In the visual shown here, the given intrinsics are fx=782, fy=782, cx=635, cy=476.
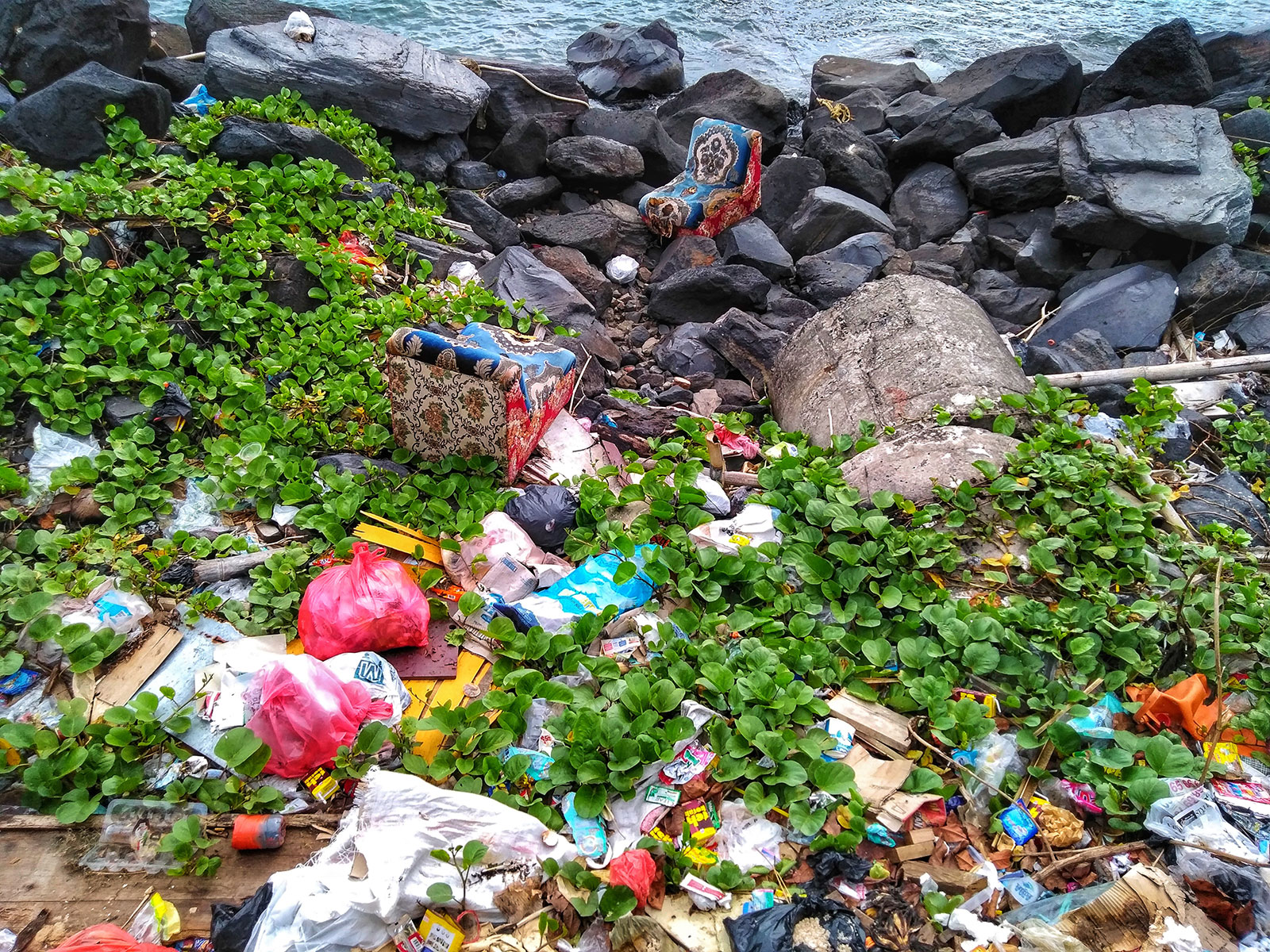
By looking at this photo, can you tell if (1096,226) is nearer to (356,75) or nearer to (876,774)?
(876,774)

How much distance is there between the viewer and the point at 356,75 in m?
6.45

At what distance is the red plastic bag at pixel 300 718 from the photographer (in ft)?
8.14

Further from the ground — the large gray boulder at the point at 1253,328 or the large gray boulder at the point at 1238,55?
the large gray boulder at the point at 1238,55

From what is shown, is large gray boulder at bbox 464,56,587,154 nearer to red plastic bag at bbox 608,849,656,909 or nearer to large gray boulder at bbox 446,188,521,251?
large gray boulder at bbox 446,188,521,251

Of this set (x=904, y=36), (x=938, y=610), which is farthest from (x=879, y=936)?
(x=904, y=36)

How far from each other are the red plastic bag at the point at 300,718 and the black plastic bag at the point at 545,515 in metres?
1.19

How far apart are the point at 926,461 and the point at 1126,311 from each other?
11.1 ft

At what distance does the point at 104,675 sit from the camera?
9.29 ft

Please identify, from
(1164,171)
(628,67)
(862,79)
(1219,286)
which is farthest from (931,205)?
(628,67)

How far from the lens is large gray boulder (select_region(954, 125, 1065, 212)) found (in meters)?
6.81

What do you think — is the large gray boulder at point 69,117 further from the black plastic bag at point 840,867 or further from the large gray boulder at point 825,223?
the black plastic bag at point 840,867

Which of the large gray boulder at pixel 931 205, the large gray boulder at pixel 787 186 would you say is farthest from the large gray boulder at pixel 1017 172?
the large gray boulder at pixel 787 186

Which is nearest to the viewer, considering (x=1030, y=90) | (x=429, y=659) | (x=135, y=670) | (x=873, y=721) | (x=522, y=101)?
(x=873, y=721)

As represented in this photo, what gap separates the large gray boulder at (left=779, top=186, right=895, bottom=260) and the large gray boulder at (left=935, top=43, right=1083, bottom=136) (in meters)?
2.47
